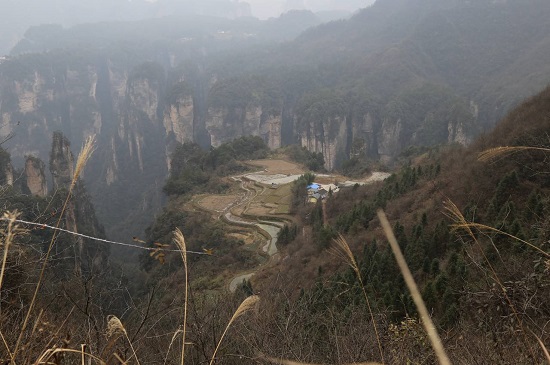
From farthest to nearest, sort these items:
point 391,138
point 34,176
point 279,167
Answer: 1. point 391,138
2. point 279,167
3. point 34,176

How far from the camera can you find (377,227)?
13953 mm

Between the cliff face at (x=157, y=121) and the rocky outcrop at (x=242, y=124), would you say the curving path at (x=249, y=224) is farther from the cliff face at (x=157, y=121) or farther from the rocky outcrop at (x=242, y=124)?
the rocky outcrop at (x=242, y=124)

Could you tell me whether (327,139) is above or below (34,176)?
below

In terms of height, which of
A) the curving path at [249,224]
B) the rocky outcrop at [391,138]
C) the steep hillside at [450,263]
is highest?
the steep hillside at [450,263]

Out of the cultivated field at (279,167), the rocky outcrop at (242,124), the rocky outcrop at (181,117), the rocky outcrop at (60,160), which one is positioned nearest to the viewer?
the cultivated field at (279,167)

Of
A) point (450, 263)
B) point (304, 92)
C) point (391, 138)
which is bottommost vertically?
point (391, 138)

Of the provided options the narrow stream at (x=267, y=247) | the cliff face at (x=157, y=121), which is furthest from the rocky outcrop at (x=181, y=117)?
the narrow stream at (x=267, y=247)

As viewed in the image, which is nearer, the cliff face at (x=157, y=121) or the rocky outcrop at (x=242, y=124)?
the cliff face at (x=157, y=121)

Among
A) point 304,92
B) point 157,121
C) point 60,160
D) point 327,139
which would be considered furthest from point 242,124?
point 60,160

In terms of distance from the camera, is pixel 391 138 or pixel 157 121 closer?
pixel 391 138

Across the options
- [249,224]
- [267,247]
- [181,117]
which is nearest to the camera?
[267,247]

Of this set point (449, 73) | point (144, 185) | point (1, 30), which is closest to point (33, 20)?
point (1, 30)

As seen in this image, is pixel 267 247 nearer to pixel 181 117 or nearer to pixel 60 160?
pixel 60 160

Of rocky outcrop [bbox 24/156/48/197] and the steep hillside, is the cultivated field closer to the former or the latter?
the steep hillside
